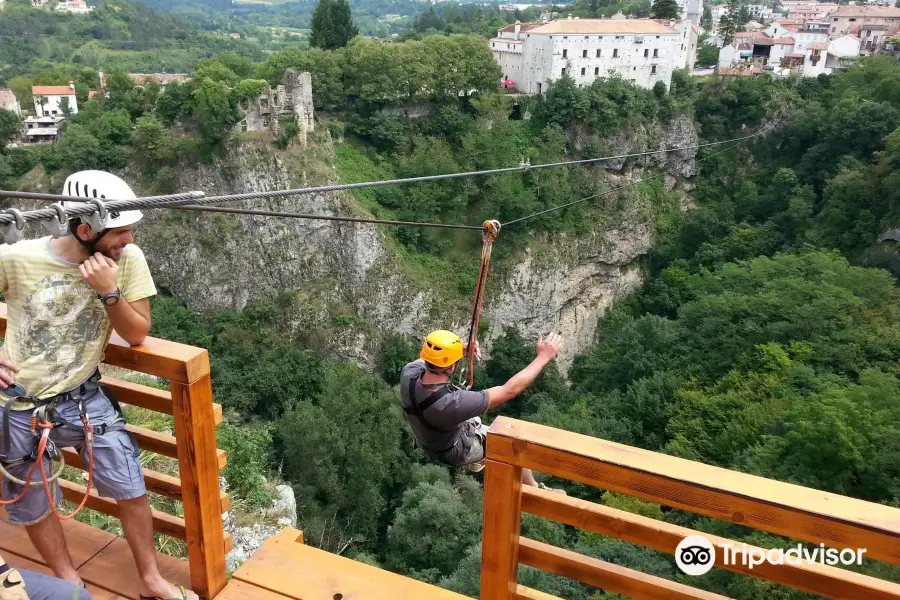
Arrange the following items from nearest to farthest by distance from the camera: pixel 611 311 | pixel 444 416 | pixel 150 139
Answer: pixel 444 416, pixel 150 139, pixel 611 311

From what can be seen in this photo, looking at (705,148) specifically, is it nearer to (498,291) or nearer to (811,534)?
(498,291)

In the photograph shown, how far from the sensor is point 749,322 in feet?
61.8

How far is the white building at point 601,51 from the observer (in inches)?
1174

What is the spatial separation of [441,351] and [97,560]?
1.76 meters

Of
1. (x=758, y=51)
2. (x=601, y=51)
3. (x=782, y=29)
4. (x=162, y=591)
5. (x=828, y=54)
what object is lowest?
(x=162, y=591)

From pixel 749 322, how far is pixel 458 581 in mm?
12955

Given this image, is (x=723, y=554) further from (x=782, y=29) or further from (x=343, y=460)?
(x=782, y=29)

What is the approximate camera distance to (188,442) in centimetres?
227

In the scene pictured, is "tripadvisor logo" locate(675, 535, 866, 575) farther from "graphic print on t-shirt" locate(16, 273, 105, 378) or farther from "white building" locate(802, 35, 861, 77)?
"white building" locate(802, 35, 861, 77)

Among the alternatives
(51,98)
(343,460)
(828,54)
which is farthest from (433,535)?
(51,98)

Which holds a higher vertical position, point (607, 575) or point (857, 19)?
point (857, 19)

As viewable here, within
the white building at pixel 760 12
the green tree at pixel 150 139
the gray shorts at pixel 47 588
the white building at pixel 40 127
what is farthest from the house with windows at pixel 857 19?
the gray shorts at pixel 47 588

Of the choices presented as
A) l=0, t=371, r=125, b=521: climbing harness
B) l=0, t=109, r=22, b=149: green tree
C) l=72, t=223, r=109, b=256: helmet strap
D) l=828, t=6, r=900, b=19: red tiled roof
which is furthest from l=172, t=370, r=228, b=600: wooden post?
l=828, t=6, r=900, b=19: red tiled roof

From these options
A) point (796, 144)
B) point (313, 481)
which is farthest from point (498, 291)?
point (796, 144)
